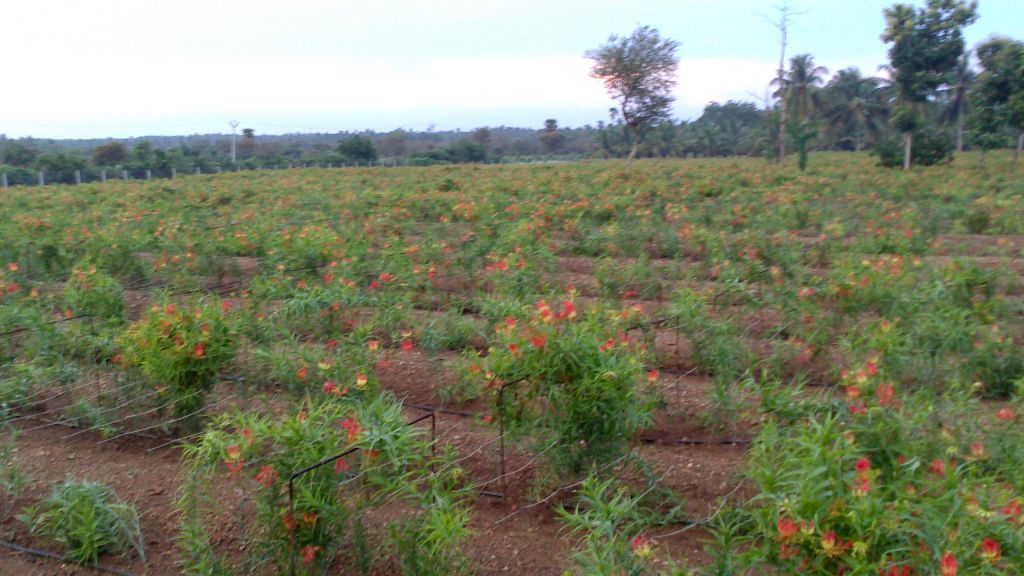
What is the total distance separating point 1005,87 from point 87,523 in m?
25.2

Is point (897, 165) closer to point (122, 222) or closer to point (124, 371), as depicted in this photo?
point (122, 222)

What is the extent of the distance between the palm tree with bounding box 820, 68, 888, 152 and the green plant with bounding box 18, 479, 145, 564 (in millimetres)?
40776

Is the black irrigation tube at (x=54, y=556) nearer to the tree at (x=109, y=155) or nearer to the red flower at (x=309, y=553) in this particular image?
the red flower at (x=309, y=553)

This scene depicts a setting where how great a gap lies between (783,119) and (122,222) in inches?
957

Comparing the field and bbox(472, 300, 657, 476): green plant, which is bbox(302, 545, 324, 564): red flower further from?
bbox(472, 300, 657, 476): green plant

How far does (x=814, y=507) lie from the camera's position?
2492 mm

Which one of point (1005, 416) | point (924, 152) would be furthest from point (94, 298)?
point (924, 152)

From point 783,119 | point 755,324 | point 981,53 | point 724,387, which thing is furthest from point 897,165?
point 724,387

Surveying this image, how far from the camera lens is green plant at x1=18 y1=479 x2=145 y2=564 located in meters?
3.53

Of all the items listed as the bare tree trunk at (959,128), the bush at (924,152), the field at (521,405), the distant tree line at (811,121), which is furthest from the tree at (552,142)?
the field at (521,405)

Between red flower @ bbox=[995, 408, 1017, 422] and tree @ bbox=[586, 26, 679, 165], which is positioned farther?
tree @ bbox=[586, 26, 679, 165]

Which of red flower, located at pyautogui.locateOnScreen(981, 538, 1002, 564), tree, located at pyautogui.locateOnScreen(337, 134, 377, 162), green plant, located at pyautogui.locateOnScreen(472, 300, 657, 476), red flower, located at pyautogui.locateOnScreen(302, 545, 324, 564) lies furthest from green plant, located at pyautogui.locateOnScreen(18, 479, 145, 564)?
tree, located at pyautogui.locateOnScreen(337, 134, 377, 162)

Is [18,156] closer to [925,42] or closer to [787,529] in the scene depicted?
[925,42]

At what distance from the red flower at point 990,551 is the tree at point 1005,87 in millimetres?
22631
